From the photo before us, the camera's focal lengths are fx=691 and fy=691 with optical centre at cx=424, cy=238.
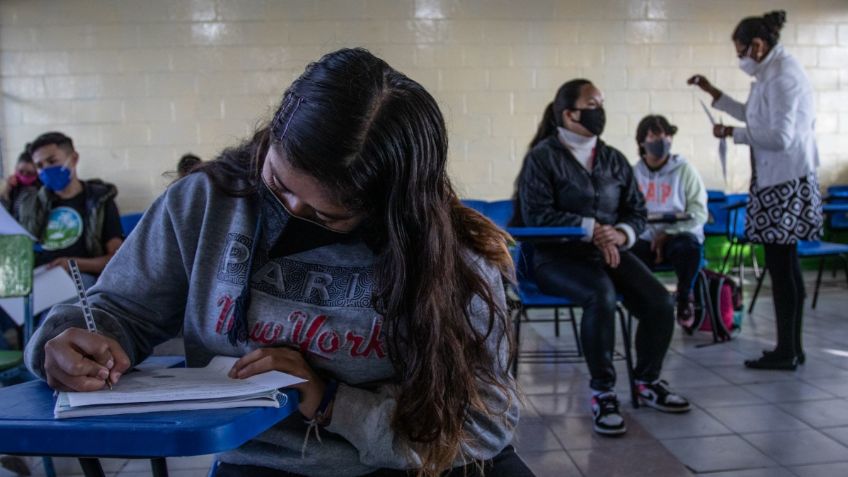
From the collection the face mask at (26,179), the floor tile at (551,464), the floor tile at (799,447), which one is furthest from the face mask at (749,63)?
the face mask at (26,179)

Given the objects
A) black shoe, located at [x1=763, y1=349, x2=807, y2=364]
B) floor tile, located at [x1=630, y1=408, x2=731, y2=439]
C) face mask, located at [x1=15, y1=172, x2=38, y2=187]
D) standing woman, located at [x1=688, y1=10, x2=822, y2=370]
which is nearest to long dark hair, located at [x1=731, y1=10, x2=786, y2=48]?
standing woman, located at [x1=688, y1=10, x2=822, y2=370]

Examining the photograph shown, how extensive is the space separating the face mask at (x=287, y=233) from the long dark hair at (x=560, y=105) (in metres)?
1.95

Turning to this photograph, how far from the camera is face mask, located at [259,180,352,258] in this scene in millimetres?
1001

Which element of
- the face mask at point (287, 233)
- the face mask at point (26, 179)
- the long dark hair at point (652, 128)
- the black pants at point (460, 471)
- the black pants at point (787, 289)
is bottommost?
the black pants at point (787, 289)

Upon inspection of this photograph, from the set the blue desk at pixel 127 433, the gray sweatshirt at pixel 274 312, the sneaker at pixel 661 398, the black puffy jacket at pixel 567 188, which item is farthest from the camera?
the black puffy jacket at pixel 567 188

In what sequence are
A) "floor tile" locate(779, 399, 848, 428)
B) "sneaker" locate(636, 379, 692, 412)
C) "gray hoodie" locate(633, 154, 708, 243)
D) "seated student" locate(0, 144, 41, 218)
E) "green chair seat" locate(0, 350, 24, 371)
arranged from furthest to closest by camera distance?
1. "gray hoodie" locate(633, 154, 708, 243)
2. "seated student" locate(0, 144, 41, 218)
3. "sneaker" locate(636, 379, 692, 412)
4. "floor tile" locate(779, 399, 848, 428)
5. "green chair seat" locate(0, 350, 24, 371)

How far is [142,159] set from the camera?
493 cm

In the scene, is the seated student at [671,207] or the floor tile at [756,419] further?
the seated student at [671,207]

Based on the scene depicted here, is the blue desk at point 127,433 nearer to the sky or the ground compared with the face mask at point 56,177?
nearer to the ground

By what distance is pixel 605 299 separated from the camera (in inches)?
95.7

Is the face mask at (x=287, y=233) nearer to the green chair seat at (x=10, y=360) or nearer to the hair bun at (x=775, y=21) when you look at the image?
the green chair seat at (x=10, y=360)

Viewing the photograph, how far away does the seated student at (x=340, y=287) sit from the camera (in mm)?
881

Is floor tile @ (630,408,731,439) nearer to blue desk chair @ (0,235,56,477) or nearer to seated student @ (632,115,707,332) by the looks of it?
seated student @ (632,115,707,332)

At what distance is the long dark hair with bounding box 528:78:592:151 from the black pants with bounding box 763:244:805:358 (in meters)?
1.05
